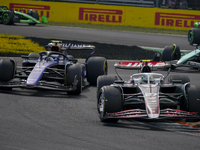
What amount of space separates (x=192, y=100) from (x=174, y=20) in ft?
69.9

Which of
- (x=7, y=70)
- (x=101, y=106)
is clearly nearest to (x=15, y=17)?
(x=7, y=70)

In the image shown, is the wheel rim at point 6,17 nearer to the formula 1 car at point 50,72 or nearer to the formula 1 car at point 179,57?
the formula 1 car at point 179,57

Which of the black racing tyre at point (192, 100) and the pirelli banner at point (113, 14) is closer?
the black racing tyre at point (192, 100)

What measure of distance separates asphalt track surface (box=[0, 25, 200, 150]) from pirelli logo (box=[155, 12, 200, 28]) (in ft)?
63.3

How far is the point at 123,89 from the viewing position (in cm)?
809

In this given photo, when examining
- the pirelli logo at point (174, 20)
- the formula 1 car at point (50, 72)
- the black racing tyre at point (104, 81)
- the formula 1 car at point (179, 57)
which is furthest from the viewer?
the pirelli logo at point (174, 20)

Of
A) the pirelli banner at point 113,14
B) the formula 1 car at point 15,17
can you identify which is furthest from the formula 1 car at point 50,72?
the pirelli banner at point 113,14

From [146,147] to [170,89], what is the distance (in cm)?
274

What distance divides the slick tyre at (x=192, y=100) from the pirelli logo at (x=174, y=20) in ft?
68.8

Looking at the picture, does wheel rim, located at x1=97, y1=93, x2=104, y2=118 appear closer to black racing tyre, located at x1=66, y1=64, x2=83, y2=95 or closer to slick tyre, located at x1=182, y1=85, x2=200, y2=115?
slick tyre, located at x1=182, y1=85, x2=200, y2=115

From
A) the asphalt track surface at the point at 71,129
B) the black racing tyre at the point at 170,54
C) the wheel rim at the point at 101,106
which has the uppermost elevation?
the black racing tyre at the point at 170,54

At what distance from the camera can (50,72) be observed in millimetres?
10711

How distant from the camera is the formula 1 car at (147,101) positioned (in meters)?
6.98

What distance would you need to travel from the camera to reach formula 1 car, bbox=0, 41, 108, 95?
9.94 m
